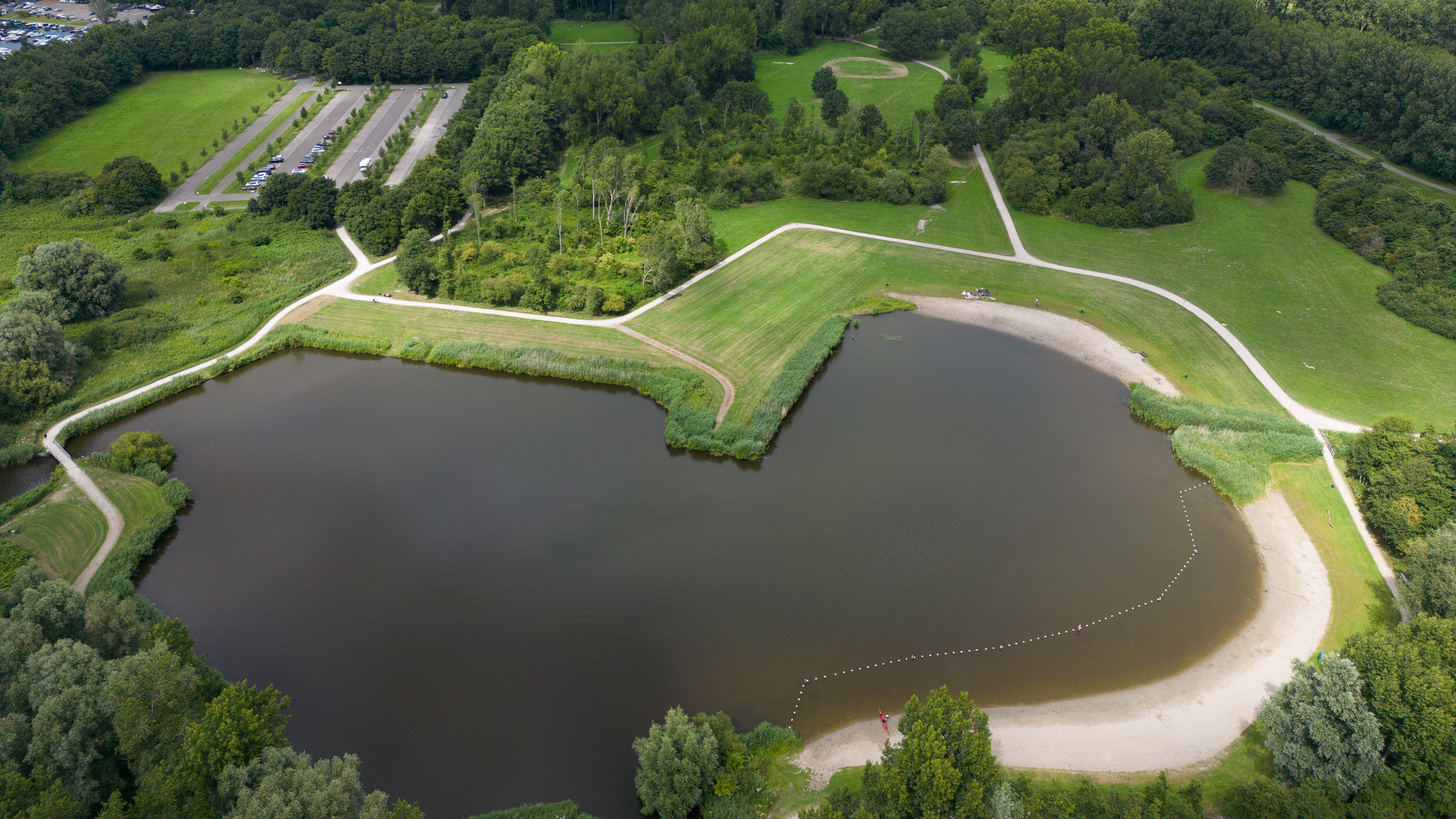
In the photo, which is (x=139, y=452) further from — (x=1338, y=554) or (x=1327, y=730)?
(x=1338, y=554)

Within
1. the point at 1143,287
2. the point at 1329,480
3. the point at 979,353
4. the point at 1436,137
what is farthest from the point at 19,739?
the point at 1436,137

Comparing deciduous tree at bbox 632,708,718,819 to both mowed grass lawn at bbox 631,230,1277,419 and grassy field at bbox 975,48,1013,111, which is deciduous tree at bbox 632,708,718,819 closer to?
mowed grass lawn at bbox 631,230,1277,419

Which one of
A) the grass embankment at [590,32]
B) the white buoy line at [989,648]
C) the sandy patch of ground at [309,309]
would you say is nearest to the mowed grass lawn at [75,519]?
the sandy patch of ground at [309,309]

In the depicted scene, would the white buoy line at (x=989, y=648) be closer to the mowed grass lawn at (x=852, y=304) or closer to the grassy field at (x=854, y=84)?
the mowed grass lawn at (x=852, y=304)

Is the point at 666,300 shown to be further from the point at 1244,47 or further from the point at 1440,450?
the point at 1244,47

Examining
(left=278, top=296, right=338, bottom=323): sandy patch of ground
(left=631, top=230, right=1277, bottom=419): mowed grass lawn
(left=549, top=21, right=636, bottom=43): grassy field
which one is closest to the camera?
(left=631, top=230, right=1277, bottom=419): mowed grass lawn

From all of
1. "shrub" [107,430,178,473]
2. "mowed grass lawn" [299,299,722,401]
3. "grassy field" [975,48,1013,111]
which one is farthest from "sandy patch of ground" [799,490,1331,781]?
"grassy field" [975,48,1013,111]
